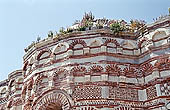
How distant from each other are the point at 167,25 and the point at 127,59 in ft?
10.3

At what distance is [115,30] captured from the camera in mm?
16938

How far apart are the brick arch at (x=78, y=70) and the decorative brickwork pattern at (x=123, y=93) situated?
1.94 m

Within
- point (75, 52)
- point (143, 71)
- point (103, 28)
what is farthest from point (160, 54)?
point (75, 52)

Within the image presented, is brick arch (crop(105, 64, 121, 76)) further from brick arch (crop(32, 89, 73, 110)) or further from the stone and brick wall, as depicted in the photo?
brick arch (crop(32, 89, 73, 110))

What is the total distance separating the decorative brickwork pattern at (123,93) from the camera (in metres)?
14.7

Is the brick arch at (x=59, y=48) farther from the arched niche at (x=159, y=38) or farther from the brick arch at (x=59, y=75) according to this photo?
the arched niche at (x=159, y=38)

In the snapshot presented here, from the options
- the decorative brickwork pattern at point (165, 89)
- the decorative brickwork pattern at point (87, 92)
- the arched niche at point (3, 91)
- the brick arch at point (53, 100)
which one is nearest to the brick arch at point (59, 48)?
the brick arch at point (53, 100)

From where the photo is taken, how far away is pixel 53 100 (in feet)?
49.9

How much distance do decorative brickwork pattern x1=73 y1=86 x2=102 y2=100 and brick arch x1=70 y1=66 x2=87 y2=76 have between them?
91cm

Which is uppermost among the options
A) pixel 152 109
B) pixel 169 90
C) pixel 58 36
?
pixel 58 36

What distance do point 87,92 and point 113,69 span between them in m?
2.07

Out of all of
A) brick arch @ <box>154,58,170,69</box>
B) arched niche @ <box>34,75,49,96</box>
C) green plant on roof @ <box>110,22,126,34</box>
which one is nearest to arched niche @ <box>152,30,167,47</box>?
brick arch @ <box>154,58,170,69</box>

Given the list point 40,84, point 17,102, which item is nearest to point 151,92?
point 40,84

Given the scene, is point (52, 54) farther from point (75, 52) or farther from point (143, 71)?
point (143, 71)
